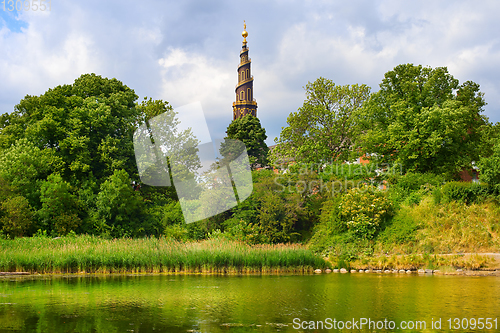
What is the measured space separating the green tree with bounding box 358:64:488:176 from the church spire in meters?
37.7

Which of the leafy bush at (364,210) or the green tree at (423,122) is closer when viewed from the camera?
the leafy bush at (364,210)

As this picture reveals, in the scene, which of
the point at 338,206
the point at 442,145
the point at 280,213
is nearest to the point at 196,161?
the point at 280,213

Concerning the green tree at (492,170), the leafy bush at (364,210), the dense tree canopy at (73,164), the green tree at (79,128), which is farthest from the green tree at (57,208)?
the green tree at (492,170)

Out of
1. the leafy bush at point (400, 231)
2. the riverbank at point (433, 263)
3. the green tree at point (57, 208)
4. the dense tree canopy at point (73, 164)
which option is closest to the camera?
the riverbank at point (433, 263)

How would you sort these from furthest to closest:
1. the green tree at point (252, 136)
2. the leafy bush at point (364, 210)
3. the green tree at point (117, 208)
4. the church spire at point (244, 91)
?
the church spire at point (244, 91)
the green tree at point (252, 136)
the green tree at point (117, 208)
the leafy bush at point (364, 210)

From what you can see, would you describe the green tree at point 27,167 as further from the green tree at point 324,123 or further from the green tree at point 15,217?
the green tree at point 324,123

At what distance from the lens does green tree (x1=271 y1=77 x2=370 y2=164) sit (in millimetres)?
35781

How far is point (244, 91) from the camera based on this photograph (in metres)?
71.0

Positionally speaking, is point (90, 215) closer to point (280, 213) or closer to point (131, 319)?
point (280, 213)

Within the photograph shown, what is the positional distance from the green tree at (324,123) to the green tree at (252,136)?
949 cm

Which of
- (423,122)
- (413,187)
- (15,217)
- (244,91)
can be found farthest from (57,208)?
(244,91)

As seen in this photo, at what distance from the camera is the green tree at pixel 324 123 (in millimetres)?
35781

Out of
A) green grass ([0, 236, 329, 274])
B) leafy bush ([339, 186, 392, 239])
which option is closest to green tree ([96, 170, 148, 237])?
green grass ([0, 236, 329, 274])

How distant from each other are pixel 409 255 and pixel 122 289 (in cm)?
1405
